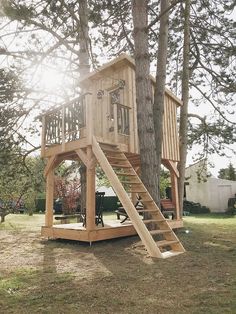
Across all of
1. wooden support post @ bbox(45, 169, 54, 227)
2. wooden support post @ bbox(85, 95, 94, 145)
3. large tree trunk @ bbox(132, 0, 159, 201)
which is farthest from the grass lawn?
wooden support post @ bbox(85, 95, 94, 145)

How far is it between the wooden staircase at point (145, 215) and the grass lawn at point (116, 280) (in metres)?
0.32

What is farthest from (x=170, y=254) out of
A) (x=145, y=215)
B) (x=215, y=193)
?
(x=215, y=193)

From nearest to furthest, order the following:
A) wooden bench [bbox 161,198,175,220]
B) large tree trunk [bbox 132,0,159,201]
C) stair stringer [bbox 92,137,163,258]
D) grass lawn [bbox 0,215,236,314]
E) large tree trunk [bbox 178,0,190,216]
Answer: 1. grass lawn [bbox 0,215,236,314]
2. stair stringer [bbox 92,137,163,258]
3. large tree trunk [bbox 132,0,159,201]
4. wooden bench [bbox 161,198,175,220]
5. large tree trunk [bbox 178,0,190,216]

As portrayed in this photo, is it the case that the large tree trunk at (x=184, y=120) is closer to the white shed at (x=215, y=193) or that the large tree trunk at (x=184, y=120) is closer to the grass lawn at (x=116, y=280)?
the grass lawn at (x=116, y=280)

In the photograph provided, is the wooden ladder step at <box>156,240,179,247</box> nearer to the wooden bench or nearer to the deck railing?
the deck railing

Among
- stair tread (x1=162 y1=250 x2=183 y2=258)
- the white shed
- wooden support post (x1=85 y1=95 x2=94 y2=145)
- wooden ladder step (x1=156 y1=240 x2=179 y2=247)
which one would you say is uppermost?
wooden support post (x1=85 y1=95 x2=94 y2=145)

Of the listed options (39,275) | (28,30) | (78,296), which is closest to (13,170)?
(28,30)

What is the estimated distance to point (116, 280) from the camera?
481 cm

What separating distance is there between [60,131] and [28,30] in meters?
3.18

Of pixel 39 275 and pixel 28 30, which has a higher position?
pixel 28 30

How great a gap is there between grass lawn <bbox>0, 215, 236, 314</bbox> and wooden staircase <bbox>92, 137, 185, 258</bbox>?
0.32 meters

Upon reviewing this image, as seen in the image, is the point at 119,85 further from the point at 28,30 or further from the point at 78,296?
the point at 78,296

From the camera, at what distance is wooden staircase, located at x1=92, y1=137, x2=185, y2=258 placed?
645cm

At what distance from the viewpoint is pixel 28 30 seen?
10.0 meters
